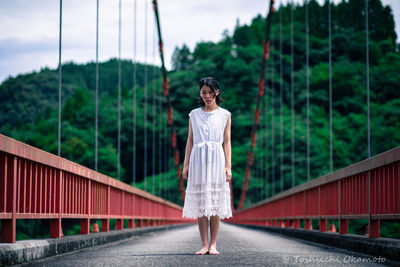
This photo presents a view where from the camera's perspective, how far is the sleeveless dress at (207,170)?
5582 mm

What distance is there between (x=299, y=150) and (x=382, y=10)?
33.4m

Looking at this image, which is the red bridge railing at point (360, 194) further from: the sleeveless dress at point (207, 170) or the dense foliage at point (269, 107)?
the dense foliage at point (269, 107)

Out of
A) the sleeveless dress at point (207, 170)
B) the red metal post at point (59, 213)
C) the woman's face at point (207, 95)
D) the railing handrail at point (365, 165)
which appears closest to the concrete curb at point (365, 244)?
the railing handrail at point (365, 165)

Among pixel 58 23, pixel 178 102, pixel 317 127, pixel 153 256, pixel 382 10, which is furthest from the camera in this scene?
pixel 178 102

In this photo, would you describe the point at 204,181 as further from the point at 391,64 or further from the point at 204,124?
the point at 391,64

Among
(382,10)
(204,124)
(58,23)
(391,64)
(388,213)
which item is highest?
(391,64)

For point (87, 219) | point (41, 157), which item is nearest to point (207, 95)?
point (41, 157)

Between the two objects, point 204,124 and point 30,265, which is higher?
point 204,124

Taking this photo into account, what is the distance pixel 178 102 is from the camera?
6016cm

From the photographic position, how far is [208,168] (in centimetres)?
560

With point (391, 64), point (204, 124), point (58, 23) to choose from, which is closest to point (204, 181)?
point (204, 124)

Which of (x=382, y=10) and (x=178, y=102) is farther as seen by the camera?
(x=178, y=102)

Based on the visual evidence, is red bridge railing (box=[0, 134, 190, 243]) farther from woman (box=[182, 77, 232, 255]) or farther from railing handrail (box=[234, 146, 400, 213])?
railing handrail (box=[234, 146, 400, 213])

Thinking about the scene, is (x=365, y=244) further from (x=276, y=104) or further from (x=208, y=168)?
(x=276, y=104)
